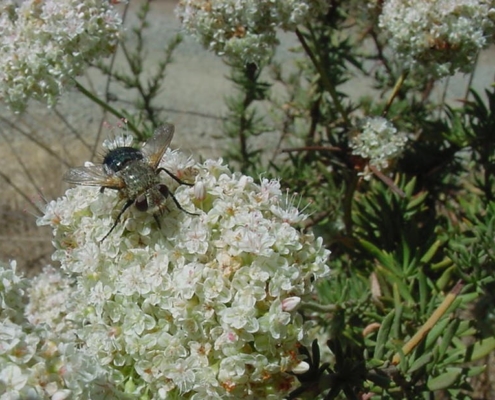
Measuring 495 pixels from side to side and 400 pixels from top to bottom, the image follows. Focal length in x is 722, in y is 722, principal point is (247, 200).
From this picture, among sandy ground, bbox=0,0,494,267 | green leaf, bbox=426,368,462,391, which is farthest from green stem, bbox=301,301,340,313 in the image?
sandy ground, bbox=0,0,494,267

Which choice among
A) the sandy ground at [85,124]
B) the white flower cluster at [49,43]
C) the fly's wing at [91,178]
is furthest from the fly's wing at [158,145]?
the sandy ground at [85,124]

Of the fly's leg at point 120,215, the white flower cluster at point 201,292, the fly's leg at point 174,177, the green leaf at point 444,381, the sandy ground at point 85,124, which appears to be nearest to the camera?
the white flower cluster at point 201,292

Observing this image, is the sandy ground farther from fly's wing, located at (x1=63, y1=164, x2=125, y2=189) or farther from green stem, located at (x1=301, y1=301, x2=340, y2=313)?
fly's wing, located at (x1=63, y1=164, x2=125, y2=189)

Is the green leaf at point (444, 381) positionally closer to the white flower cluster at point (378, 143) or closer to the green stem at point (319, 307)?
the green stem at point (319, 307)

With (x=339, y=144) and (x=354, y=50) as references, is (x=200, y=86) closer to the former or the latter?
(x=354, y=50)

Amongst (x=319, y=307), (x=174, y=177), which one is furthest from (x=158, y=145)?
(x=319, y=307)

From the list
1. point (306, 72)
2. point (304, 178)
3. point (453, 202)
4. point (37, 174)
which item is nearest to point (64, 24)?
point (304, 178)
